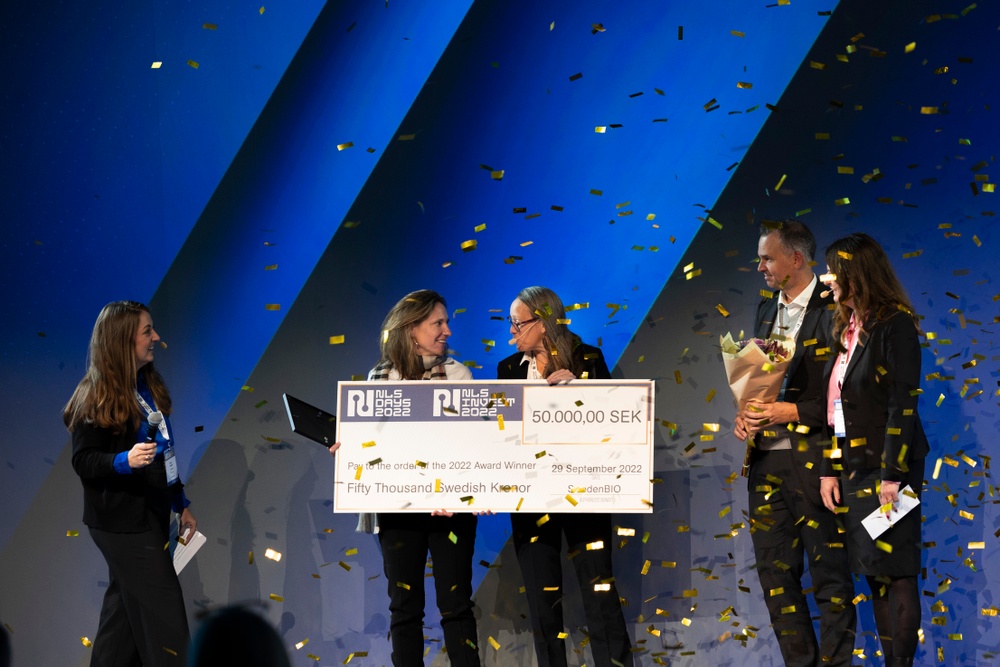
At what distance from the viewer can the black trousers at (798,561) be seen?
13.5ft

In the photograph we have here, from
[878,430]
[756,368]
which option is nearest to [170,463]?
[756,368]

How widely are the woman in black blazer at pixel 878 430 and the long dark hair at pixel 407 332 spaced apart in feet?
5.40

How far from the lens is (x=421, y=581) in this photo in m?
4.26

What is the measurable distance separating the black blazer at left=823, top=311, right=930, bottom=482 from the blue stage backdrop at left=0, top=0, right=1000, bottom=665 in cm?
87

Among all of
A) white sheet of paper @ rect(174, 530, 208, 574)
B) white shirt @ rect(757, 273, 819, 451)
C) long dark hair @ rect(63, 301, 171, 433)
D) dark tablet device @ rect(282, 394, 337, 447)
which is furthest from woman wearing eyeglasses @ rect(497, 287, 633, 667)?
long dark hair @ rect(63, 301, 171, 433)

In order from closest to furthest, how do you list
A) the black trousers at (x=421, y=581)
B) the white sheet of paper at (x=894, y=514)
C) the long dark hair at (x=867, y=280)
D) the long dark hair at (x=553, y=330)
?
1. the white sheet of paper at (x=894, y=514)
2. the long dark hair at (x=867, y=280)
3. the black trousers at (x=421, y=581)
4. the long dark hair at (x=553, y=330)

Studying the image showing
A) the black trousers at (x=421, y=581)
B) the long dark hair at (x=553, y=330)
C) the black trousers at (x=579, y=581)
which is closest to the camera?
the black trousers at (x=421, y=581)

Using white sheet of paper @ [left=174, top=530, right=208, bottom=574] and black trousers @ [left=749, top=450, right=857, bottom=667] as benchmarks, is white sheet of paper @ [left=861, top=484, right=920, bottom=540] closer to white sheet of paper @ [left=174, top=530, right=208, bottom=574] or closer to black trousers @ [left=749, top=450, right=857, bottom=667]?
black trousers @ [left=749, top=450, right=857, bottom=667]

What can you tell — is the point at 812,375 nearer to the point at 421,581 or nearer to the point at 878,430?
the point at 878,430

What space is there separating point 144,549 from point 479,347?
5.85 feet

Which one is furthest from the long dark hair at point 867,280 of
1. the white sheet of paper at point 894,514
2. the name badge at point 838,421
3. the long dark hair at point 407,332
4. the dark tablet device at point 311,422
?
the dark tablet device at point 311,422

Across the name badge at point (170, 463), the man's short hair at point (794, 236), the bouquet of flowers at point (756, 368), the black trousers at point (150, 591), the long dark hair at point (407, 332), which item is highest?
the man's short hair at point (794, 236)

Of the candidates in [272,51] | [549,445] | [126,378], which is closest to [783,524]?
[549,445]

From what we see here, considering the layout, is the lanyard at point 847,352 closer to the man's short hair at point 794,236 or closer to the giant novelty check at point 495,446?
the man's short hair at point 794,236
